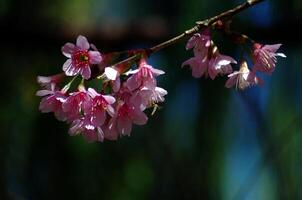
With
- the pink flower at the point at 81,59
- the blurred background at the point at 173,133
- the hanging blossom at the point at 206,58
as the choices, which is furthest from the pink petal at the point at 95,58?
the blurred background at the point at 173,133

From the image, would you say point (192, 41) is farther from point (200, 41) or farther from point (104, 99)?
point (104, 99)

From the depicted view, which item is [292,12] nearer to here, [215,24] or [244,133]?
[244,133]

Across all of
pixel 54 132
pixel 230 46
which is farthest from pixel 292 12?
pixel 54 132

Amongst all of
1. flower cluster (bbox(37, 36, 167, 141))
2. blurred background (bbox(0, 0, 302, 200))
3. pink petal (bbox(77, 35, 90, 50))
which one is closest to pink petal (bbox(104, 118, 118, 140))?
flower cluster (bbox(37, 36, 167, 141))

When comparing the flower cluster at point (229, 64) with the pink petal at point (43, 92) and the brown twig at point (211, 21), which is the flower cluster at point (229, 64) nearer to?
the brown twig at point (211, 21)

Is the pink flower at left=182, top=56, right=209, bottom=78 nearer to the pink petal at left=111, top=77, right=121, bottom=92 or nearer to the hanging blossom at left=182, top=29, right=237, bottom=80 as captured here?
the hanging blossom at left=182, top=29, right=237, bottom=80

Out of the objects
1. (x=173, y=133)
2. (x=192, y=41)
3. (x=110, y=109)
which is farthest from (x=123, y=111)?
(x=173, y=133)
